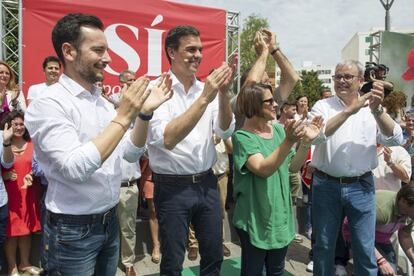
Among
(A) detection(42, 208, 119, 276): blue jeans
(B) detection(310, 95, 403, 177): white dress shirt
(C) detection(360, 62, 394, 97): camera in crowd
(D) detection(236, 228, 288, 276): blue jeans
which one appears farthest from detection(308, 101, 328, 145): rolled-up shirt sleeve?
(A) detection(42, 208, 119, 276): blue jeans

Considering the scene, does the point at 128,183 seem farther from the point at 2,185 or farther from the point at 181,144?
the point at 181,144

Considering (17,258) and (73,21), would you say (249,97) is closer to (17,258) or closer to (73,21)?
(73,21)

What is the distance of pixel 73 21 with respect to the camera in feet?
5.33

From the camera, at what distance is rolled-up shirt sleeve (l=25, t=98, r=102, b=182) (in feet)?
4.71

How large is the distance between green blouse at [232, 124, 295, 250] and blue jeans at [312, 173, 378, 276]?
554 millimetres

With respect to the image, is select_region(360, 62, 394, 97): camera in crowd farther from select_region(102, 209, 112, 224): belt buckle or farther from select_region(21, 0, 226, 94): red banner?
select_region(21, 0, 226, 94): red banner

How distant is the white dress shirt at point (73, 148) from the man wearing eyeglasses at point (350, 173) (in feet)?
5.66

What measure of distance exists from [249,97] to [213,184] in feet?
2.07

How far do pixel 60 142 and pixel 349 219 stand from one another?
2335mm

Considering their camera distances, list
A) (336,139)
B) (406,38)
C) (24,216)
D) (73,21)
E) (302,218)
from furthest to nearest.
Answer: (406,38), (302,218), (24,216), (336,139), (73,21)

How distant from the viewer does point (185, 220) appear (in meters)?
2.31

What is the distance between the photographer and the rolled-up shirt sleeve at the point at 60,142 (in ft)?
4.71

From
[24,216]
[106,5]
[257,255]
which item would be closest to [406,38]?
[106,5]

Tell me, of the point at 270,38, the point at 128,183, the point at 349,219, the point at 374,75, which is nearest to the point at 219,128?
the point at 270,38
